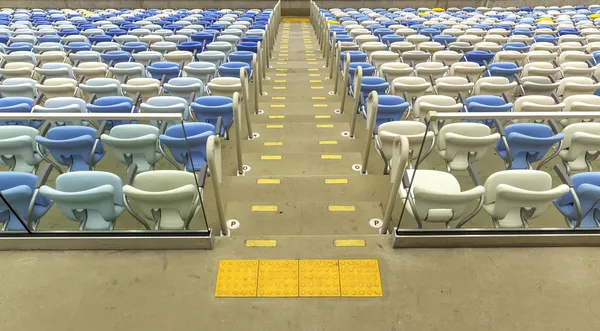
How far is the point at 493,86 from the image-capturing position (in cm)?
407

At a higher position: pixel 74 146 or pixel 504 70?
pixel 504 70

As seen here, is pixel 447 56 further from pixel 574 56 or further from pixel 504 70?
pixel 574 56

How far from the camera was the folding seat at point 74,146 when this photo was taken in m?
2.71

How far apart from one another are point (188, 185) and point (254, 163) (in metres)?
1.51

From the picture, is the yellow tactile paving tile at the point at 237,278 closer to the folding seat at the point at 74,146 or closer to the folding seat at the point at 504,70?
the folding seat at the point at 74,146

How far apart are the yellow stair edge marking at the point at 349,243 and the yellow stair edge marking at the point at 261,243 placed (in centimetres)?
42

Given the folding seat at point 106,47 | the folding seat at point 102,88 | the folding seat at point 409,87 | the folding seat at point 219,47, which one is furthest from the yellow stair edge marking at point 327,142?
the folding seat at point 106,47

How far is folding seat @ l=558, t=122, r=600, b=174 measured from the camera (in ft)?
8.83

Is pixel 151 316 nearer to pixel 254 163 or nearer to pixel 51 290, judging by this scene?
pixel 51 290

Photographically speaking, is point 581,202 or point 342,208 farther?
point 342,208

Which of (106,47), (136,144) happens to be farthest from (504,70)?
(106,47)

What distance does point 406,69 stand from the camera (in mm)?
4742

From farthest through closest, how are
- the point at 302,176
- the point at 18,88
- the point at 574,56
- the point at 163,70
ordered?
the point at 574,56 → the point at 163,70 → the point at 18,88 → the point at 302,176

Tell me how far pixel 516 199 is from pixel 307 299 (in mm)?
1413
